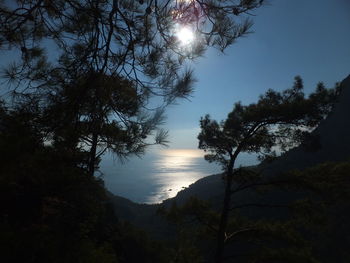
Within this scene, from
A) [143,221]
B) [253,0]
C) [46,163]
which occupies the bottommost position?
[143,221]

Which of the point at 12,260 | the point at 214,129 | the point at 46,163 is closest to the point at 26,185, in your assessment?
the point at 46,163

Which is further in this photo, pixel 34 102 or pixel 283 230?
pixel 283 230

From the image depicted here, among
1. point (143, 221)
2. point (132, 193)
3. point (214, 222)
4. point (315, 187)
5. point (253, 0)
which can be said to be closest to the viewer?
point (253, 0)

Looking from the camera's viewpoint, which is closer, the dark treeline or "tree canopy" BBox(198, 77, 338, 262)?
the dark treeline

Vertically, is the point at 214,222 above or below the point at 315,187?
below

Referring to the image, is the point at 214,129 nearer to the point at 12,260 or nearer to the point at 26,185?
the point at 26,185

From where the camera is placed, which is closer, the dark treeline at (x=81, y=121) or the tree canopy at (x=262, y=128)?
the dark treeline at (x=81, y=121)

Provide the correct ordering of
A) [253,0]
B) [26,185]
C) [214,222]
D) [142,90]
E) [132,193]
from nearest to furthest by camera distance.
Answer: [253,0] → [142,90] → [26,185] → [214,222] → [132,193]

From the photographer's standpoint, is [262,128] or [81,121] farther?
[262,128]

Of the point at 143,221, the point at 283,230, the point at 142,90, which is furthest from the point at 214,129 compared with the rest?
the point at 143,221

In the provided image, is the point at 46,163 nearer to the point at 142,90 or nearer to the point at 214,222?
the point at 142,90

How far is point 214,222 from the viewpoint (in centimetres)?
677

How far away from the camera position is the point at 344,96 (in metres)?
54.2

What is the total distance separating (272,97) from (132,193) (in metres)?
89.7
